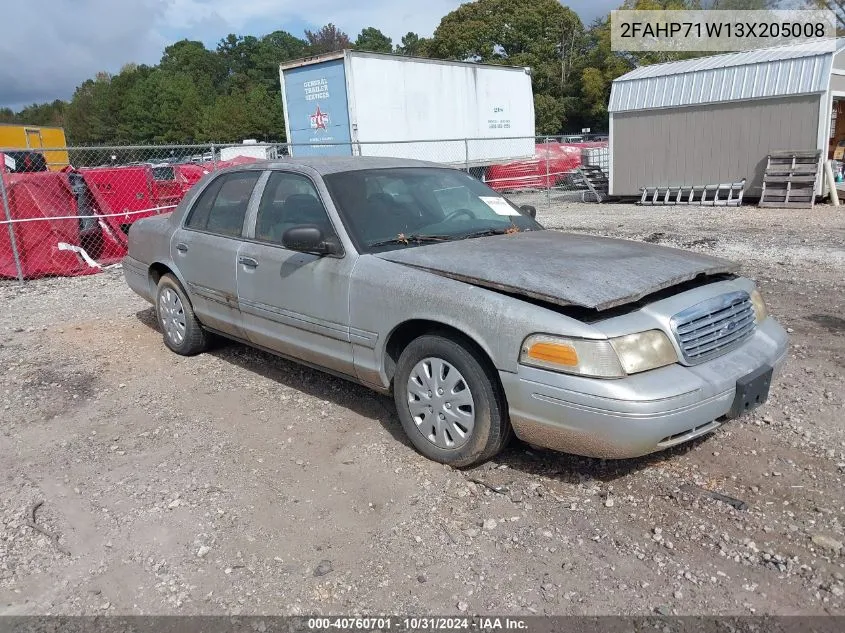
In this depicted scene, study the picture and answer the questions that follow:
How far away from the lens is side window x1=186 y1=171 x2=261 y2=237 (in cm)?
486

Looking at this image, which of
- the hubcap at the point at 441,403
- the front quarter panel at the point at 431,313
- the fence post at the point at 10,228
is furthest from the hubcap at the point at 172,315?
the fence post at the point at 10,228

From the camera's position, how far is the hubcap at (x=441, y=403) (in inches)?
135

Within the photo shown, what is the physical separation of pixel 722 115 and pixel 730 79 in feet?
2.54

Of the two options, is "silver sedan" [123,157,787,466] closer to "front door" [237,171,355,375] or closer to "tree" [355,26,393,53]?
"front door" [237,171,355,375]

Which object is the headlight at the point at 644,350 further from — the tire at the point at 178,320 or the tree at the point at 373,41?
the tree at the point at 373,41

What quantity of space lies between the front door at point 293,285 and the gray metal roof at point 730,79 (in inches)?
530

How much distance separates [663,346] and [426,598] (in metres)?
1.53

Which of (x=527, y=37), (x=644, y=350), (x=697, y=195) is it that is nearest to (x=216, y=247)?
(x=644, y=350)

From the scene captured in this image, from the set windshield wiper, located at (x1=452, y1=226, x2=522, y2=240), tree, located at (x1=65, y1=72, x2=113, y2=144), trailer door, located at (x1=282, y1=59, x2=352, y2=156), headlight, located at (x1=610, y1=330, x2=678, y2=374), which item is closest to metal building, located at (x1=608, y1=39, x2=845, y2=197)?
trailer door, located at (x1=282, y1=59, x2=352, y2=156)

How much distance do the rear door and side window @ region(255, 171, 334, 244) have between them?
0.21m

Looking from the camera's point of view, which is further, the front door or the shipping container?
the shipping container

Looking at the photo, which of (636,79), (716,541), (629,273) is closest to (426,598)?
(716,541)

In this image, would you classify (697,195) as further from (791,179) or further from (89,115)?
→ (89,115)

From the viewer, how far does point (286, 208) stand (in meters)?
4.51
